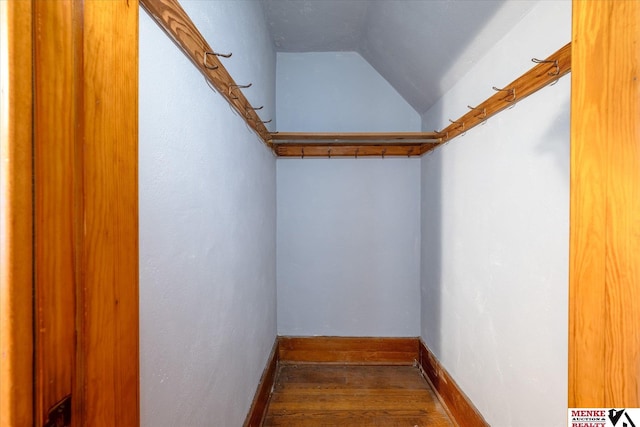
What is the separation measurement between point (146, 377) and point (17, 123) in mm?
584

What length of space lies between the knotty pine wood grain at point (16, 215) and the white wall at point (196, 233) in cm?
31

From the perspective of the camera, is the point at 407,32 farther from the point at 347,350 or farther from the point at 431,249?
the point at 347,350

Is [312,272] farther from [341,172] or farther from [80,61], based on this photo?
[80,61]

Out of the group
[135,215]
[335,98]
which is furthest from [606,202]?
[335,98]

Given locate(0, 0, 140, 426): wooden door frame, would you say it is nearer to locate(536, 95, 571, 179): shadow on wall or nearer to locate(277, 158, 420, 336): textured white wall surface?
locate(536, 95, 571, 179): shadow on wall

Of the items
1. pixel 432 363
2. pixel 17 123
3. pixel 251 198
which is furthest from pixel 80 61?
pixel 432 363

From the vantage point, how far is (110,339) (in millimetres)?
477

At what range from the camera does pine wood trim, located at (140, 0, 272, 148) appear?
2.44ft

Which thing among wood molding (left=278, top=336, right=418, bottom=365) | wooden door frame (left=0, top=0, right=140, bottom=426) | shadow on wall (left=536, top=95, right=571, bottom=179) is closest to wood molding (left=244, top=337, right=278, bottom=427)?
wood molding (left=278, top=336, right=418, bottom=365)

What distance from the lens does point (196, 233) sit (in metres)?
0.98

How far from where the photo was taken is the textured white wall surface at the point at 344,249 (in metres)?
2.67

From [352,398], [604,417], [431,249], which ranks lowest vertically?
[352,398]

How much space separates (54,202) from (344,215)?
2368mm

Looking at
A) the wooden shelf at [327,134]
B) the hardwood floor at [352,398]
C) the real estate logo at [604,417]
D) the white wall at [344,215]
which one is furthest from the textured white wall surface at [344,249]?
the real estate logo at [604,417]
